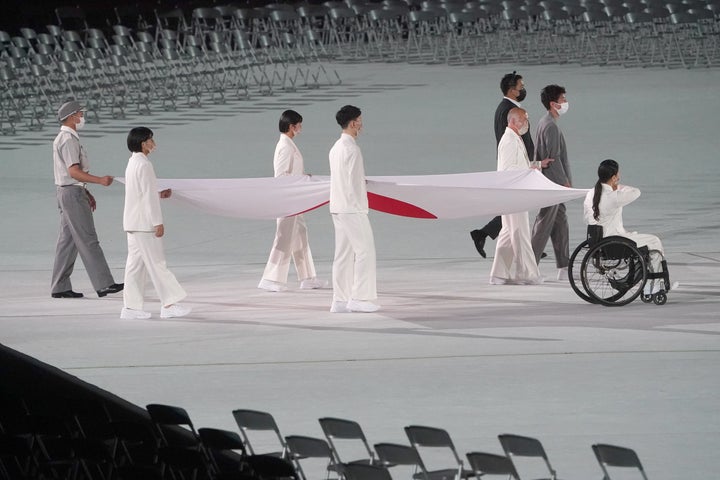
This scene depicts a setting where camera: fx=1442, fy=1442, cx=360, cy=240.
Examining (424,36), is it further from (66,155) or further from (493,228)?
(66,155)

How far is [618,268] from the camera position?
34.2 ft

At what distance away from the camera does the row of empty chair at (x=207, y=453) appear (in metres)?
5.88

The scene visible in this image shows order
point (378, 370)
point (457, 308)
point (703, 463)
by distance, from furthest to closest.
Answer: point (457, 308), point (378, 370), point (703, 463)

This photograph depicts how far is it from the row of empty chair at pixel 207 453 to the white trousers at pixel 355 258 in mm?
3288

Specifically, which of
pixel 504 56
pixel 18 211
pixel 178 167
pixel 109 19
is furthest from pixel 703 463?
pixel 109 19

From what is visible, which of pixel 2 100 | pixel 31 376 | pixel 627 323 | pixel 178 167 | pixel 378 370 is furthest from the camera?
pixel 2 100

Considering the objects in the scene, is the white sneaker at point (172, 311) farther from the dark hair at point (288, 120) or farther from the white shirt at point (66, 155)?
the dark hair at point (288, 120)

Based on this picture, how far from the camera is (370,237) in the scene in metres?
10.5

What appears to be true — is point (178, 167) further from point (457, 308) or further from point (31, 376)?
point (31, 376)

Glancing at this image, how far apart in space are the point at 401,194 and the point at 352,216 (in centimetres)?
87

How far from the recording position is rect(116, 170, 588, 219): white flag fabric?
438 inches

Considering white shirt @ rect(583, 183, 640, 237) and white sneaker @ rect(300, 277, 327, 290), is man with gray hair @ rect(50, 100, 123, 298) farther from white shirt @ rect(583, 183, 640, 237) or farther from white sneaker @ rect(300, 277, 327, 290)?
white shirt @ rect(583, 183, 640, 237)

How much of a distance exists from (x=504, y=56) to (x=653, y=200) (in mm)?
13825

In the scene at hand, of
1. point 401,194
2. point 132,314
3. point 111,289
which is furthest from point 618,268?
point 111,289
